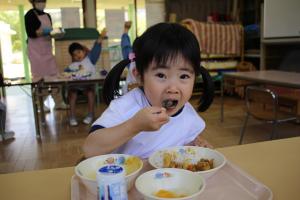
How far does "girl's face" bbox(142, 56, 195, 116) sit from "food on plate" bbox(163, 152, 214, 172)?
0.14m

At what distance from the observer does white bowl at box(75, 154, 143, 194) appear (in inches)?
24.8

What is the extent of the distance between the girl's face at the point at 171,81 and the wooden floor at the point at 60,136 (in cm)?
178

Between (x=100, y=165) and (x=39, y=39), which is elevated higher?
(x=39, y=39)

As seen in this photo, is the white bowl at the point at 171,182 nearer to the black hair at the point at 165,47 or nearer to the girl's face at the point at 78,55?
the black hair at the point at 165,47

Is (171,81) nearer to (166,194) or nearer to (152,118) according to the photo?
(152,118)

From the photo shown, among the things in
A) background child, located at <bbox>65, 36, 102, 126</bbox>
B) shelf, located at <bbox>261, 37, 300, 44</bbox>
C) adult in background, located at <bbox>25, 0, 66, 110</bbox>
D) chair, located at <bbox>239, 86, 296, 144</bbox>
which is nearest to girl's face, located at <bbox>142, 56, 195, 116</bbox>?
chair, located at <bbox>239, 86, 296, 144</bbox>

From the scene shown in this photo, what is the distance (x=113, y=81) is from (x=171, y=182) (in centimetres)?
46

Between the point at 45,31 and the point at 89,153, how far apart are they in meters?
3.42

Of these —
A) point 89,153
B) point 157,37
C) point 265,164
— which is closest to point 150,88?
point 157,37

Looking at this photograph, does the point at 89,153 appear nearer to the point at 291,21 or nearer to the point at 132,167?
the point at 132,167

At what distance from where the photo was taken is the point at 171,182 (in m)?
0.65

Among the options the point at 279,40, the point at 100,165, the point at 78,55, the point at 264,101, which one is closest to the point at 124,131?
the point at 100,165

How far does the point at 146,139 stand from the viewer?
3.16ft

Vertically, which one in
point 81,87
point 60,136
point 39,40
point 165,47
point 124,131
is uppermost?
point 39,40
